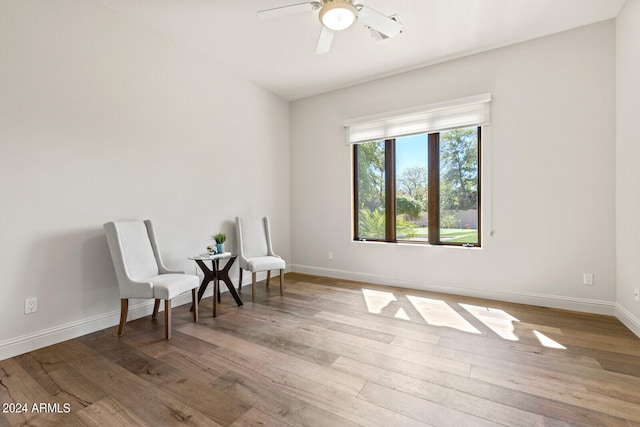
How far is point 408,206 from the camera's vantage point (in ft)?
13.5

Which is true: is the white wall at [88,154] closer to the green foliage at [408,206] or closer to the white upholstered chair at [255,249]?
the white upholstered chair at [255,249]

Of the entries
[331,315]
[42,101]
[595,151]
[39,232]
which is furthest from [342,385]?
[595,151]

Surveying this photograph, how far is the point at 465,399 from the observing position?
1673mm

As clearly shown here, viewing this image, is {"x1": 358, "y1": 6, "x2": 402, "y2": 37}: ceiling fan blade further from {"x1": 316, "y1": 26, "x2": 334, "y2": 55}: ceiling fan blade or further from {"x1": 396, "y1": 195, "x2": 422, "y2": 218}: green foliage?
{"x1": 396, "y1": 195, "x2": 422, "y2": 218}: green foliage

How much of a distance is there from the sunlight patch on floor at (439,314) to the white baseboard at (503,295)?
385mm

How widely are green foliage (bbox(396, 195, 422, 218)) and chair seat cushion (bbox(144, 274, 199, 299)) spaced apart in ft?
9.12

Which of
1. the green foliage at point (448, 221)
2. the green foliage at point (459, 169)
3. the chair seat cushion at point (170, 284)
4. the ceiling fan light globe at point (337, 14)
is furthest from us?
the green foliage at point (448, 221)

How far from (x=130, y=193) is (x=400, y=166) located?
327cm

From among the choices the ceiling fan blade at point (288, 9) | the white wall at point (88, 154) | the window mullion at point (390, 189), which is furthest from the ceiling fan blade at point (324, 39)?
the window mullion at point (390, 189)

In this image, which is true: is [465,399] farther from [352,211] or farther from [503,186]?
[352,211]

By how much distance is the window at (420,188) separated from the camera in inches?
144

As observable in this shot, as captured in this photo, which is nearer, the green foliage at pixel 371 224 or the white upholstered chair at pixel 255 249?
the white upholstered chair at pixel 255 249

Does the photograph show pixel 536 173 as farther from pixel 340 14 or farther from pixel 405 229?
pixel 340 14

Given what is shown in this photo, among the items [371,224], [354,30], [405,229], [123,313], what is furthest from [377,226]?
[123,313]
